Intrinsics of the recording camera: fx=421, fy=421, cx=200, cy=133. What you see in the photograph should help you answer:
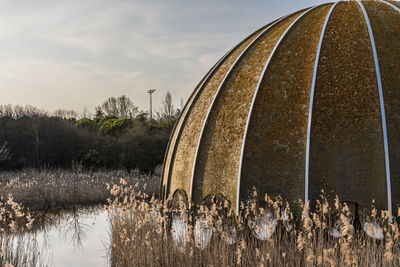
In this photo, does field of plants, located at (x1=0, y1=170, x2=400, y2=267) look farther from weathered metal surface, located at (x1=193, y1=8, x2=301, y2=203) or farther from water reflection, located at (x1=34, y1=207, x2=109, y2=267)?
water reflection, located at (x1=34, y1=207, x2=109, y2=267)

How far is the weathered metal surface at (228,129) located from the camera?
A: 709 centimetres

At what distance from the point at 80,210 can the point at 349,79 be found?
45.3ft

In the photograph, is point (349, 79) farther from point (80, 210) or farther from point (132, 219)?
point (80, 210)

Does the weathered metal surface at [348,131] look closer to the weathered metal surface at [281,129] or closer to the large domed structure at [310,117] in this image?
the large domed structure at [310,117]

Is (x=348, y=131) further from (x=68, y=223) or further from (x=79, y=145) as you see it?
(x=79, y=145)

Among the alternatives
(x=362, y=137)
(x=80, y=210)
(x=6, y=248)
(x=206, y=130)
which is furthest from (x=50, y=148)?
(x=362, y=137)

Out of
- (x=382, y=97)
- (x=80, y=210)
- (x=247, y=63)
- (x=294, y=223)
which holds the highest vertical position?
(x=247, y=63)

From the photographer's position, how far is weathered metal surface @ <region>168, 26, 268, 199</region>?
26.0 feet

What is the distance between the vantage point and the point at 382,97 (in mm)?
6480

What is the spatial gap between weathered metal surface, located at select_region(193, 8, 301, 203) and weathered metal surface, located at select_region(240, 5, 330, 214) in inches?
9.5

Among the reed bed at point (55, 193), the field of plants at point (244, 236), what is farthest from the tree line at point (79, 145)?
the field of plants at point (244, 236)

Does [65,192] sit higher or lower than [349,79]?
lower

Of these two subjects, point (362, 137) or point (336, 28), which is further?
point (336, 28)

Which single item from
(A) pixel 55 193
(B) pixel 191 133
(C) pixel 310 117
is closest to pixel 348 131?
(C) pixel 310 117
